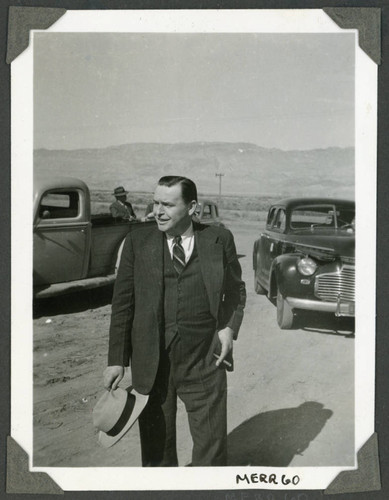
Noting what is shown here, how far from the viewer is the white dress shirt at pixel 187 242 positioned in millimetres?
2840

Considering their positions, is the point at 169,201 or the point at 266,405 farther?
the point at 266,405

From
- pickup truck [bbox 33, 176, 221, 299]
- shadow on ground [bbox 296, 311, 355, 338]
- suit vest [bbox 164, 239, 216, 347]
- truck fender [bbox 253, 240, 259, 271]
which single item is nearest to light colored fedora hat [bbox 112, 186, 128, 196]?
pickup truck [bbox 33, 176, 221, 299]

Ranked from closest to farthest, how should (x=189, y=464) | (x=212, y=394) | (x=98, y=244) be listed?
(x=212, y=394) → (x=189, y=464) → (x=98, y=244)

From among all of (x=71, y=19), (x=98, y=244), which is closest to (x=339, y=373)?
(x=98, y=244)

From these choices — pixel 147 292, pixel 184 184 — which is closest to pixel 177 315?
pixel 147 292

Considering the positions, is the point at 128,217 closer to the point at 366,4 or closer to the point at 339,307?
the point at 339,307

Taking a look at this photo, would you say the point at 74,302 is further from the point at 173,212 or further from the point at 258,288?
the point at 258,288

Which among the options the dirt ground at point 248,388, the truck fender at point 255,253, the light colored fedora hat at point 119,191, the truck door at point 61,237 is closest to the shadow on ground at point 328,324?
the dirt ground at point 248,388

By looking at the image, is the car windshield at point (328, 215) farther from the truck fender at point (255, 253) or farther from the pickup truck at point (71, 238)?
the pickup truck at point (71, 238)

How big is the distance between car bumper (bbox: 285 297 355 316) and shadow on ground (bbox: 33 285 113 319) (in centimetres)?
122

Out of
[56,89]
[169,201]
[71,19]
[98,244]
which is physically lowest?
[98,244]

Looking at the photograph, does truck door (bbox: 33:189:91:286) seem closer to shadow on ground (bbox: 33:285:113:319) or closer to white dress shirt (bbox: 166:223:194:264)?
shadow on ground (bbox: 33:285:113:319)

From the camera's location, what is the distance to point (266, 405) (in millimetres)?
3266

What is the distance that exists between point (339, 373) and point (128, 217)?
1723 mm
